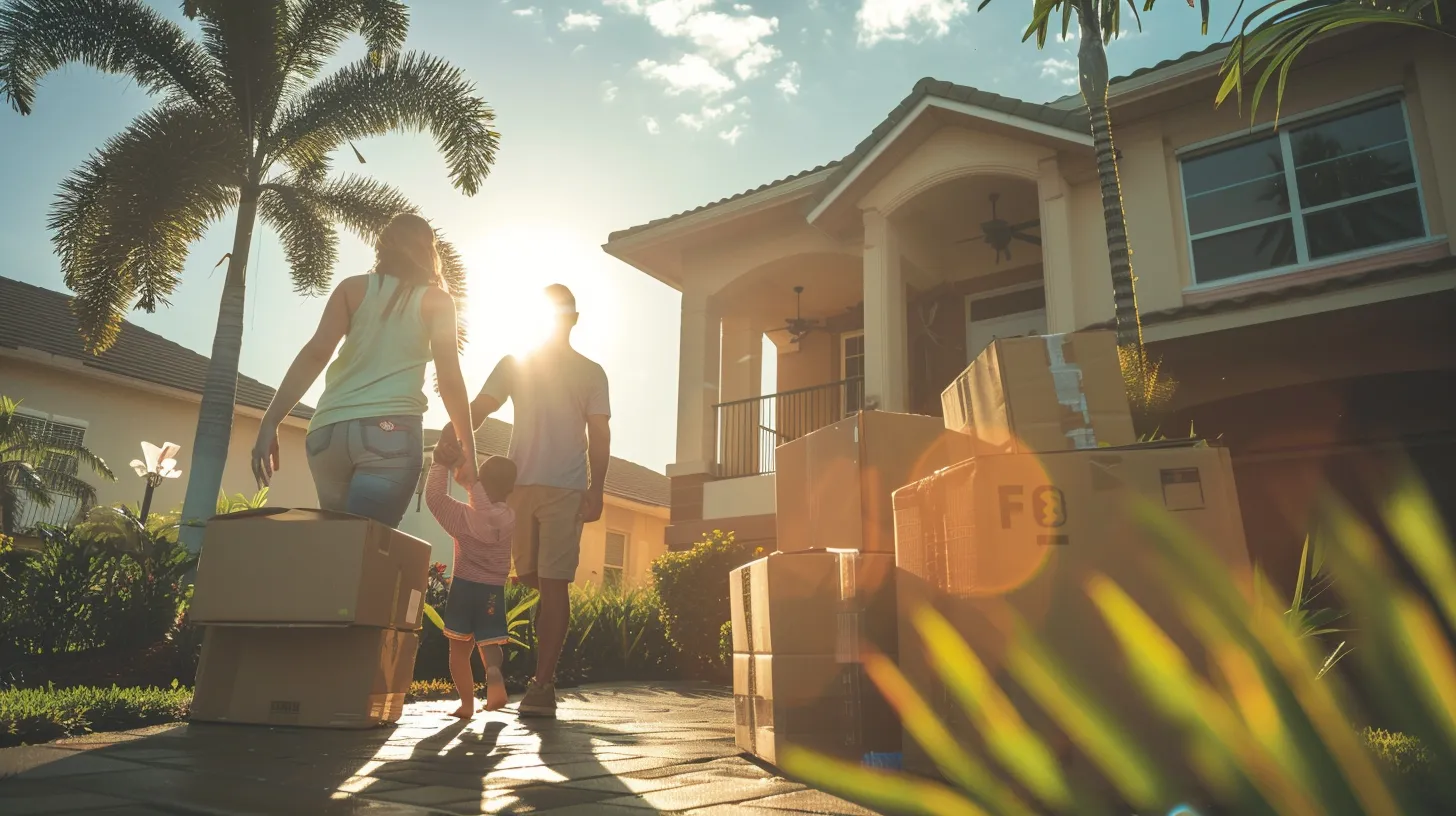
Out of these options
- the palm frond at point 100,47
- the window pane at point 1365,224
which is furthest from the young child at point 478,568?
the palm frond at point 100,47

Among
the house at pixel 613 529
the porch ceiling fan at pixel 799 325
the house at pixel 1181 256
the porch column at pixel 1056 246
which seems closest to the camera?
the house at pixel 1181 256

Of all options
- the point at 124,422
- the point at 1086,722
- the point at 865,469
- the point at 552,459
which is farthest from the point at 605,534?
the point at 1086,722

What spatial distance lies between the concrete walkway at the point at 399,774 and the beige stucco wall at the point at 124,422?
50.4 feet

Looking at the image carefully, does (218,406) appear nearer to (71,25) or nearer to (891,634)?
(71,25)

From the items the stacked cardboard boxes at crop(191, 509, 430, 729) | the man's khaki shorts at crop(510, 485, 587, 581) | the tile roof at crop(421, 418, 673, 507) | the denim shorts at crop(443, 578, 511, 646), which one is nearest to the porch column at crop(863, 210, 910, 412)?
the man's khaki shorts at crop(510, 485, 587, 581)

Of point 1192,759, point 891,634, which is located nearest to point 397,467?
point 891,634

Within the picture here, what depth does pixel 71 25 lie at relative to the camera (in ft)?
36.6

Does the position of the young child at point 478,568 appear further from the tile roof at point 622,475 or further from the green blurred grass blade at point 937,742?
the tile roof at point 622,475

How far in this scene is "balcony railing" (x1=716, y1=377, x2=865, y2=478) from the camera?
456 inches

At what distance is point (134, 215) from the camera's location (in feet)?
35.9

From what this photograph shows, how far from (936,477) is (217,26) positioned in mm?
13130

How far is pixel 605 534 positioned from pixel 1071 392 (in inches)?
837

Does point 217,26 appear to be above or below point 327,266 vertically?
above

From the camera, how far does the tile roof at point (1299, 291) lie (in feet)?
23.3
